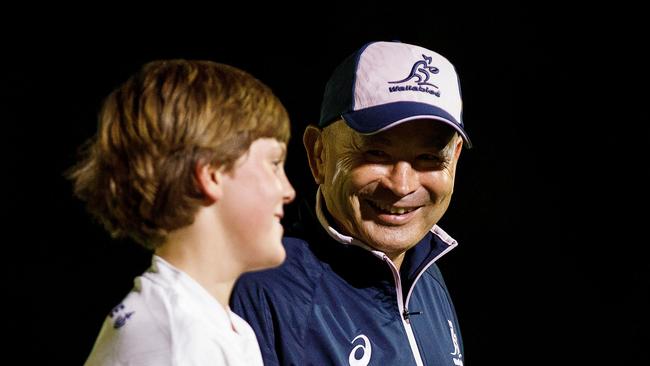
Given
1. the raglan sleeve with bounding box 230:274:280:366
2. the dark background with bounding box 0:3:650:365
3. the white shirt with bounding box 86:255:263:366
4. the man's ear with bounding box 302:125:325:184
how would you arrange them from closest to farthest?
the white shirt with bounding box 86:255:263:366 → the raglan sleeve with bounding box 230:274:280:366 → the man's ear with bounding box 302:125:325:184 → the dark background with bounding box 0:3:650:365

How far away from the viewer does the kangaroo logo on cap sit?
1207 millimetres

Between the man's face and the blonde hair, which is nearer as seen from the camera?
the blonde hair

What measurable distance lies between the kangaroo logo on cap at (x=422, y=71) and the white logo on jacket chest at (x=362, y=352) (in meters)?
0.37

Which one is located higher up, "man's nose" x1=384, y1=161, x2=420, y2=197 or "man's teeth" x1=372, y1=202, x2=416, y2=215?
"man's nose" x1=384, y1=161, x2=420, y2=197

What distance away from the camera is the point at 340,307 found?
1.20 m

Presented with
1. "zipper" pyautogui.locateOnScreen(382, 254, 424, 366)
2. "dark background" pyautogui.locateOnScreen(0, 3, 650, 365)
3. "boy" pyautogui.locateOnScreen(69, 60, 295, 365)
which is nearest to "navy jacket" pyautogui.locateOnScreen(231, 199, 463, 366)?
"zipper" pyautogui.locateOnScreen(382, 254, 424, 366)

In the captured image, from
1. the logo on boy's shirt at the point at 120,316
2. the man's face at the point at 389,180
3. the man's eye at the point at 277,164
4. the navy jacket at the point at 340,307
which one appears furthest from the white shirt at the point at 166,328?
the man's face at the point at 389,180

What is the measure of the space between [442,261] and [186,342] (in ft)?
→ 4.19

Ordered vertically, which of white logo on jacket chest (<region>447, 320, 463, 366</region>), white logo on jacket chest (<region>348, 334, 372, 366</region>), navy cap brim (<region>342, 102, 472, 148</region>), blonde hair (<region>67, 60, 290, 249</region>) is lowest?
white logo on jacket chest (<region>447, 320, 463, 366</region>)

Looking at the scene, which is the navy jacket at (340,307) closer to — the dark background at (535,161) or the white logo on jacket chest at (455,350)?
the white logo on jacket chest at (455,350)

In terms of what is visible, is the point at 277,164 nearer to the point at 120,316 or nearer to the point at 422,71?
the point at 120,316

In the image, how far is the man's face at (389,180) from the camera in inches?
46.8

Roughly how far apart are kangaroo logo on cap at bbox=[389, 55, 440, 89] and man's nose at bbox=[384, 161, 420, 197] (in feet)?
0.39

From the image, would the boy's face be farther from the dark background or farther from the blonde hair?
the dark background
